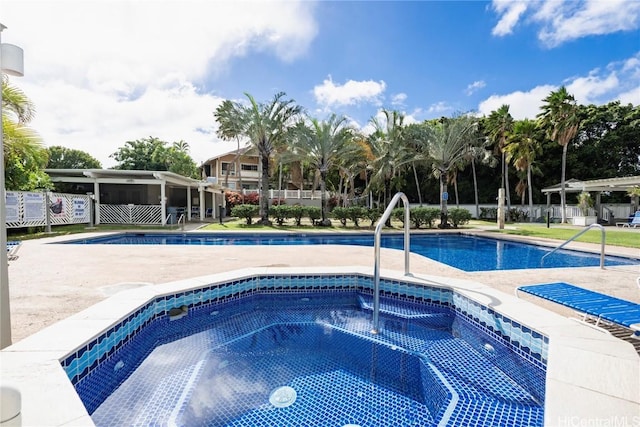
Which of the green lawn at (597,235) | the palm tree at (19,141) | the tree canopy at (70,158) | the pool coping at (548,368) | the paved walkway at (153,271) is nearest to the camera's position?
the pool coping at (548,368)

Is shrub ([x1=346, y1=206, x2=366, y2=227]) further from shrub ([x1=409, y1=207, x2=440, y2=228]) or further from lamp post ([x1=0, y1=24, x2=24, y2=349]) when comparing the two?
lamp post ([x1=0, y1=24, x2=24, y2=349])

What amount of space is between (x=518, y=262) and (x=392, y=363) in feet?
26.1

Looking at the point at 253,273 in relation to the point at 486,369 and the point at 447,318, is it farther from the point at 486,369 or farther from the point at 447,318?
the point at 486,369

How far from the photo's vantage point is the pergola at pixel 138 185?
1958cm

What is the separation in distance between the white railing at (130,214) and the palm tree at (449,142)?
17.5m

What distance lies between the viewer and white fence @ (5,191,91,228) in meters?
13.9

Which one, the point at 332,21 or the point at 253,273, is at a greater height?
the point at 332,21

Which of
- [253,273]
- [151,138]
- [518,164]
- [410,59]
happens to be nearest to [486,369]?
[253,273]

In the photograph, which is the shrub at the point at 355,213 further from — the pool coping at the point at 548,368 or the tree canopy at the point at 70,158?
the tree canopy at the point at 70,158

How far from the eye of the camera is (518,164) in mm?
26344

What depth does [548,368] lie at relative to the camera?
8.79 ft

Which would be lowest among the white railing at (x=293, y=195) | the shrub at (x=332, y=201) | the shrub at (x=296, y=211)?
the shrub at (x=296, y=211)

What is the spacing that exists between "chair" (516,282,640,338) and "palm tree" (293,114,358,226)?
1601 centimetres

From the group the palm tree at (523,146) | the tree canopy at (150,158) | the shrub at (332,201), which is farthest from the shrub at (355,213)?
the tree canopy at (150,158)
